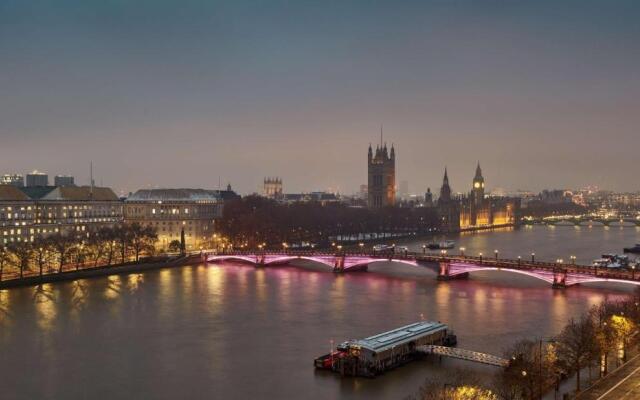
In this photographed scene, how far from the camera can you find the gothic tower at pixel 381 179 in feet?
418

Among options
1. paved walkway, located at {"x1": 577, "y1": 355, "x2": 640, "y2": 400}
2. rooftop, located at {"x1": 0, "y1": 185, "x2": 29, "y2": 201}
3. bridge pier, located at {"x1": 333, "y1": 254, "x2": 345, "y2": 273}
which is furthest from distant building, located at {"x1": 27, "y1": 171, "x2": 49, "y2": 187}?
paved walkway, located at {"x1": 577, "y1": 355, "x2": 640, "y2": 400}

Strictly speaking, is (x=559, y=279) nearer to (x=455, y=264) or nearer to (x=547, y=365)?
(x=455, y=264)

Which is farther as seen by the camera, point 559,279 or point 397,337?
point 559,279

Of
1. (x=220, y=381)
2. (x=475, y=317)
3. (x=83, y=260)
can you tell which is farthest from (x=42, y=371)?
(x=83, y=260)

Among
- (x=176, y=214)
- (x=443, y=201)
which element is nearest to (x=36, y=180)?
(x=176, y=214)

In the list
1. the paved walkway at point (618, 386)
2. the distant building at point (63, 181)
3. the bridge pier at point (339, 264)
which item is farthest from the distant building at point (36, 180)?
the paved walkway at point (618, 386)

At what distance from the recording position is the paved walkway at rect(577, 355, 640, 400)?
17391 millimetres

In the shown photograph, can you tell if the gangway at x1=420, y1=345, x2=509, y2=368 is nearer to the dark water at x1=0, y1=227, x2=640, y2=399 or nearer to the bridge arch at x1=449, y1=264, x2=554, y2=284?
the dark water at x1=0, y1=227, x2=640, y2=399

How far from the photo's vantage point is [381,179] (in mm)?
128250

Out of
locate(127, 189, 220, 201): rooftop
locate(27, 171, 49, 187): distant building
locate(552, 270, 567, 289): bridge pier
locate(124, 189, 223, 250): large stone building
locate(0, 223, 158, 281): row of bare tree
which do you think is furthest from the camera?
locate(27, 171, 49, 187): distant building

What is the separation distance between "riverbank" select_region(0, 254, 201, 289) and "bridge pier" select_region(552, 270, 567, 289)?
28202 millimetres

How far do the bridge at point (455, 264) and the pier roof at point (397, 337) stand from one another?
14.5 meters

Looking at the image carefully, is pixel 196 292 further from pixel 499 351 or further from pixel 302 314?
pixel 499 351

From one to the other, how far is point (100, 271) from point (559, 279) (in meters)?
29.9
